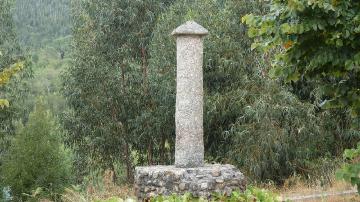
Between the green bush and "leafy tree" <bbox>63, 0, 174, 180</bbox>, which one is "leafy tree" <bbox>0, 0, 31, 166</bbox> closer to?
"leafy tree" <bbox>63, 0, 174, 180</bbox>

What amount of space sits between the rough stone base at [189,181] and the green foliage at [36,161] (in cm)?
881

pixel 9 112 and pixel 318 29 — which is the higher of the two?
pixel 318 29

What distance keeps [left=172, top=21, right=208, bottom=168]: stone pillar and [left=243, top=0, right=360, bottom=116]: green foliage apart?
246 cm

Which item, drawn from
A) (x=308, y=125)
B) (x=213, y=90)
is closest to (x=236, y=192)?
(x=308, y=125)

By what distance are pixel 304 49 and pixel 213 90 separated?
8.45 metres

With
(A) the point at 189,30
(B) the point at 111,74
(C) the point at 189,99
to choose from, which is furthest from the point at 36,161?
(A) the point at 189,30

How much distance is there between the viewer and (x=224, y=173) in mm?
9008

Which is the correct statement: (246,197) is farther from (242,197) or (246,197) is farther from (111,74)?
(111,74)

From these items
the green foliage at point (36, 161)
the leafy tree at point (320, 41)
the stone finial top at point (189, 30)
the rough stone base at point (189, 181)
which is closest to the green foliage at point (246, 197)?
the rough stone base at point (189, 181)

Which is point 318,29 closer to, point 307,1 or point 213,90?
point 307,1

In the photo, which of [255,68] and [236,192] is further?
[255,68]

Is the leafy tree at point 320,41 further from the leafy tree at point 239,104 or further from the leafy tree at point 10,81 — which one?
the leafy tree at point 10,81

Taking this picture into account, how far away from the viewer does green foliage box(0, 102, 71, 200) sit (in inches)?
690

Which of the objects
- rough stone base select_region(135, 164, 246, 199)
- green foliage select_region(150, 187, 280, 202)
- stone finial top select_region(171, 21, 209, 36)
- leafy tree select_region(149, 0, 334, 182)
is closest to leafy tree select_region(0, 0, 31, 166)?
leafy tree select_region(149, 0, 334, 182)
